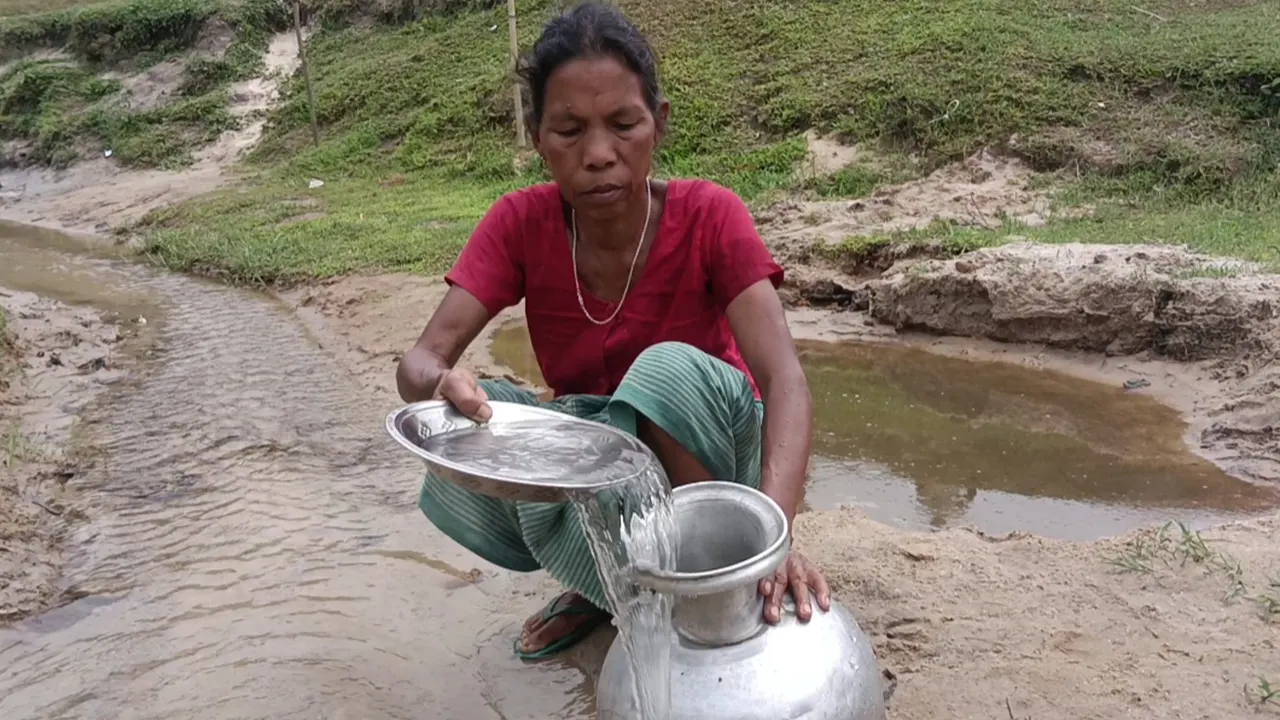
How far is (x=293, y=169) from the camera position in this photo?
12.1 metres

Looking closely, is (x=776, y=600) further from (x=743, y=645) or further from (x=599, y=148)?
(x=599, y=148)

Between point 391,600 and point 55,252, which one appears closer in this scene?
point 391,600

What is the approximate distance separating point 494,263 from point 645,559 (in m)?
0.91

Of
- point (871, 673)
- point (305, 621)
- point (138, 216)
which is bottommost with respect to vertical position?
point (138, 216)

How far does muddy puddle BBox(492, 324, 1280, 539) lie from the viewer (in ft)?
10.6

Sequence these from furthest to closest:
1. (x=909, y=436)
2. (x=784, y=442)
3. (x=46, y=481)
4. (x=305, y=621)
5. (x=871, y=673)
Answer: (x=909, y=436) → (x=46, y=481) → (x=305, y=621) → (x=784, y=442) → (x=871, y=673)

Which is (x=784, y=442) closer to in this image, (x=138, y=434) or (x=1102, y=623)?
(x=1102, y=623)

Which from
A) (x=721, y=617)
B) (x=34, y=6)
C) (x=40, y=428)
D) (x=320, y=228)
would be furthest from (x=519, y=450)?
(x=34, y=6)

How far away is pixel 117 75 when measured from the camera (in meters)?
16.9

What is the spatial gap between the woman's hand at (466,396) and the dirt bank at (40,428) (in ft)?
5.31

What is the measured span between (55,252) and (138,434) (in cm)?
653

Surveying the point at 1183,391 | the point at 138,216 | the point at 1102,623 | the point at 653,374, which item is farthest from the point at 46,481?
the point at 138,216

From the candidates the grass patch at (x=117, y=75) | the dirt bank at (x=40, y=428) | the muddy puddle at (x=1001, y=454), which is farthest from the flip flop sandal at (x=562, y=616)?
the grass patch at (x=117, y=75)

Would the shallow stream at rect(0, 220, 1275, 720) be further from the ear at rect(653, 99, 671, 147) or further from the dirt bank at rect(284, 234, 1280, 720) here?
the ear at rect(653, 99, 671, 147)
